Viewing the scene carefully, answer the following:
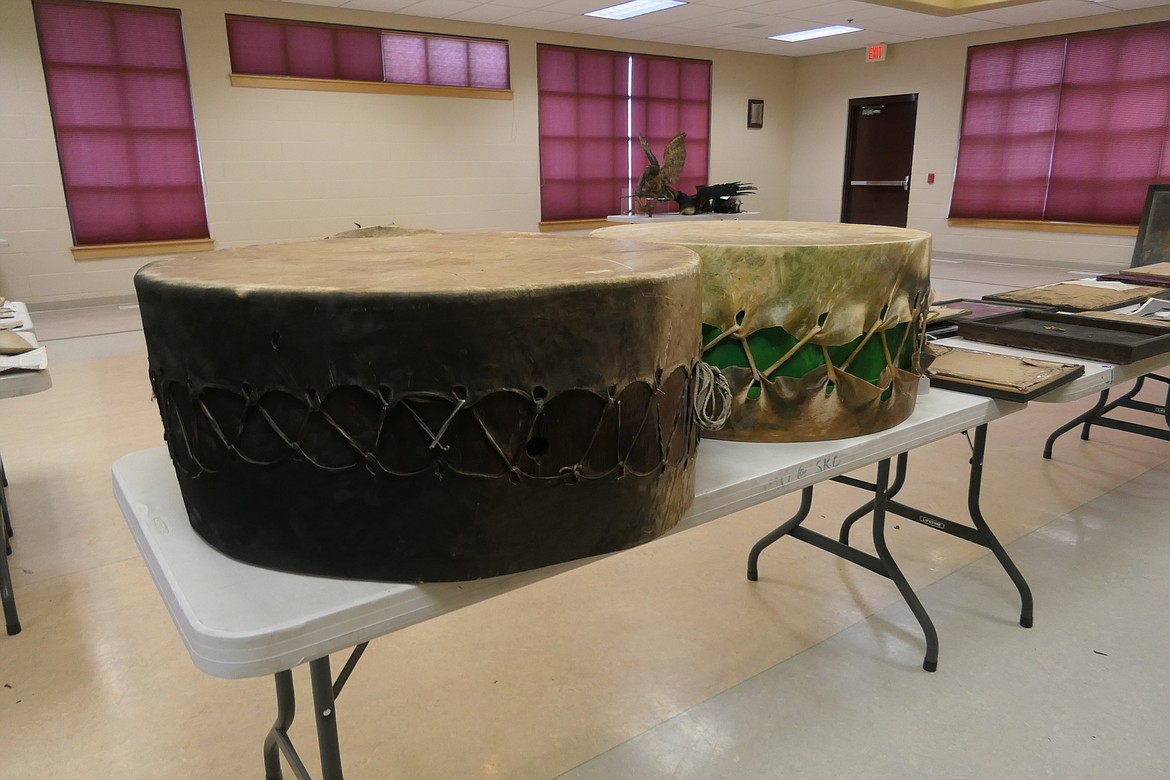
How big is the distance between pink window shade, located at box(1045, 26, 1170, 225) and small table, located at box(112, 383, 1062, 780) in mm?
7828

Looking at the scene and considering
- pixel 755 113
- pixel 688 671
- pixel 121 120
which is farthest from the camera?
pixel 755 113

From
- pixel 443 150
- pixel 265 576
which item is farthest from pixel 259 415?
pixel 443 150

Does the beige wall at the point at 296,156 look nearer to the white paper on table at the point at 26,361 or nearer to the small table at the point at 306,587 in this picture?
the white paper on table at the point at 26,361

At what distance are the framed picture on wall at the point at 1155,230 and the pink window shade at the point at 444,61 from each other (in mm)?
5710

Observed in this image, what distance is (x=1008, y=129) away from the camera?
27.2ft

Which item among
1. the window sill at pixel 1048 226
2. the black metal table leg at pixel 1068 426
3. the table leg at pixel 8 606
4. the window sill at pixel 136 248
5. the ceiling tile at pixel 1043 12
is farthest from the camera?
the window sill at pixel 1048 226

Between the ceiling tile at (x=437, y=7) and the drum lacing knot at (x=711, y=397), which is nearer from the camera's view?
the drum lacing knot at (x=711, y=397)

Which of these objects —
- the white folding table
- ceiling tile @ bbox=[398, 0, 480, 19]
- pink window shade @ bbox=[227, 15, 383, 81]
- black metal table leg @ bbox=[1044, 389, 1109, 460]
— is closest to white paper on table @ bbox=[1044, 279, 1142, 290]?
black metal table leg @ bbox=[1044, 389, 1109, 460]

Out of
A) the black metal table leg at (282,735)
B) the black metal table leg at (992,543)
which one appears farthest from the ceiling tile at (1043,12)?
the black metal table leg at (282,735)

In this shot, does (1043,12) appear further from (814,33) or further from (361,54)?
(361,54)

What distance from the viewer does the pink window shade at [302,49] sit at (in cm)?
656

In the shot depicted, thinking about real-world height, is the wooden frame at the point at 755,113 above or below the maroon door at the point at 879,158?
above

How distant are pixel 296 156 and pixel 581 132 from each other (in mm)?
3076

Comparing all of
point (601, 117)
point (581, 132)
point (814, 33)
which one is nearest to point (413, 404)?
point (581, 132)
